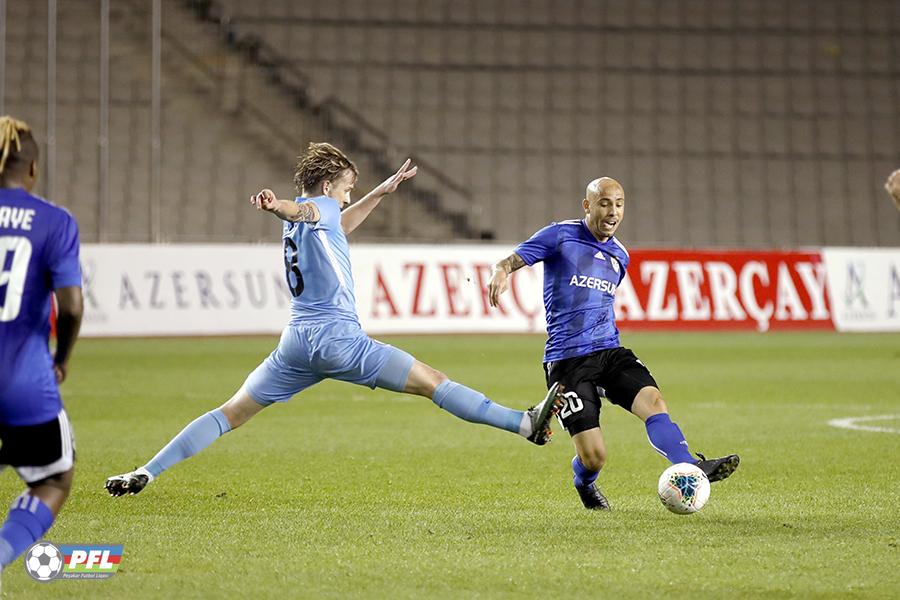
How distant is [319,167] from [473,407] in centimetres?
148

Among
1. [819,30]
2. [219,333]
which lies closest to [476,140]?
[819,30]

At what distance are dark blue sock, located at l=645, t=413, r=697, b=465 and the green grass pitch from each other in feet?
1.03

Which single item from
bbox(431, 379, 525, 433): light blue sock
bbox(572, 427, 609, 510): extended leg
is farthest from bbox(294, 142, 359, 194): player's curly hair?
bbox(572, 427, 609, 510): extended leg

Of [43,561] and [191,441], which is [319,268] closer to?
[191,441]

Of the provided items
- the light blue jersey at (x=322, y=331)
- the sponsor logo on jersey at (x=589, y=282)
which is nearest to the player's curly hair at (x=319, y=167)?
the light blue jersey at (x=322, y=331)

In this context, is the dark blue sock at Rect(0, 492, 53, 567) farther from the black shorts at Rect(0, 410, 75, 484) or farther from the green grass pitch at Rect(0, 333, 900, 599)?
the green grass pitch at Rect(0, 333, 900, 599)

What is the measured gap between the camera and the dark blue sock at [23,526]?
479 centimetres

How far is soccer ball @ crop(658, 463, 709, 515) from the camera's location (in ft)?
22.4

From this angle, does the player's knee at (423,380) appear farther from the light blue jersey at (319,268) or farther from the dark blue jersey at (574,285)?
the dark blue jersey at (574,285)

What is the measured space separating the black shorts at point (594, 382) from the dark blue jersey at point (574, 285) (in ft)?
0.24

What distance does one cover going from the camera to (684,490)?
6.82m

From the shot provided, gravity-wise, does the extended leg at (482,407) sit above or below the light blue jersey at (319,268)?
below

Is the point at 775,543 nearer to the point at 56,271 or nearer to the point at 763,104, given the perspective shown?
the point at 56,271

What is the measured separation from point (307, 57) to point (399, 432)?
20.7 meters
